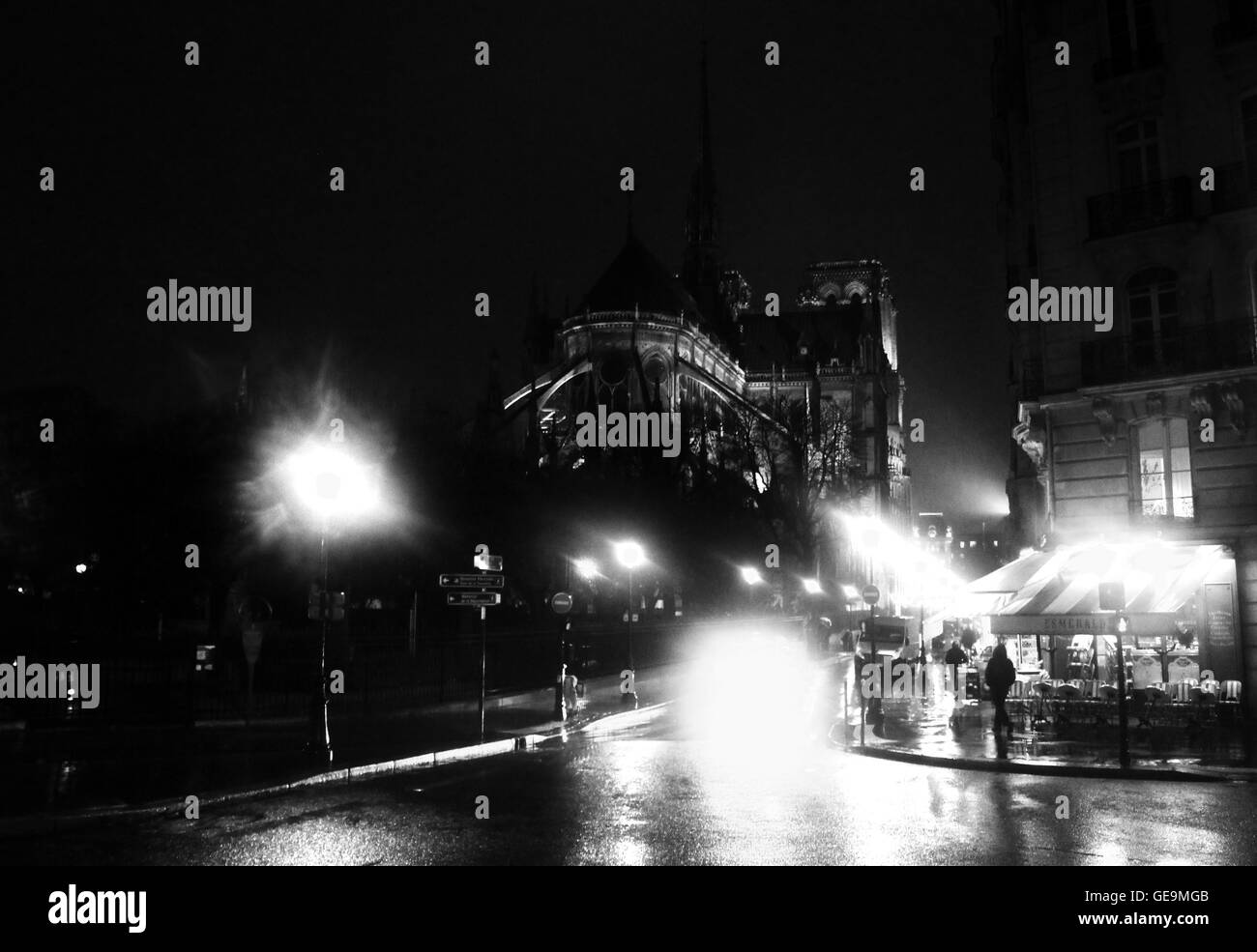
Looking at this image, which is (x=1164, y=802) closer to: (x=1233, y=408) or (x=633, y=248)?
(x=1233, y=408)

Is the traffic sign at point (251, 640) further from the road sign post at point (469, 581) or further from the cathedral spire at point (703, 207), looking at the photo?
the cathedral spire at point (703, 207)

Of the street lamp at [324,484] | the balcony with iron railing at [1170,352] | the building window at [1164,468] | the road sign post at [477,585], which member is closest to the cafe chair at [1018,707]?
the building window at [1164,468]

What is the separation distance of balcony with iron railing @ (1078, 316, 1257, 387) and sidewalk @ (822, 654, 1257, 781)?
6.12m

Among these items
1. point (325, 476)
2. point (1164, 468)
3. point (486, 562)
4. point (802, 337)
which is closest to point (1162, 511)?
point (1164, 468)

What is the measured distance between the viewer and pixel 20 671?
62.5 feet

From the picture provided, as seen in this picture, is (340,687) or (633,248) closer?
(340,687)

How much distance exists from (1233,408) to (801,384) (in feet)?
308

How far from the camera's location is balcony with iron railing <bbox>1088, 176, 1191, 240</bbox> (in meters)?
20.0

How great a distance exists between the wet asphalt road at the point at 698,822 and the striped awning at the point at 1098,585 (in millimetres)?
3892

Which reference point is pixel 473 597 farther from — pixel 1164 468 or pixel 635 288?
pixel 635 288

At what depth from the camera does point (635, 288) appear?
9369 cm

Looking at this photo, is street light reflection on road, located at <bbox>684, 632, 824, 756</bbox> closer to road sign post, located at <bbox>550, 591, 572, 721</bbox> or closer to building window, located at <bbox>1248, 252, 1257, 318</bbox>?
road sign post, located at <bbox>550, 591, 572, 721</bbox>

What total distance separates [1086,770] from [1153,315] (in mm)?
9908
